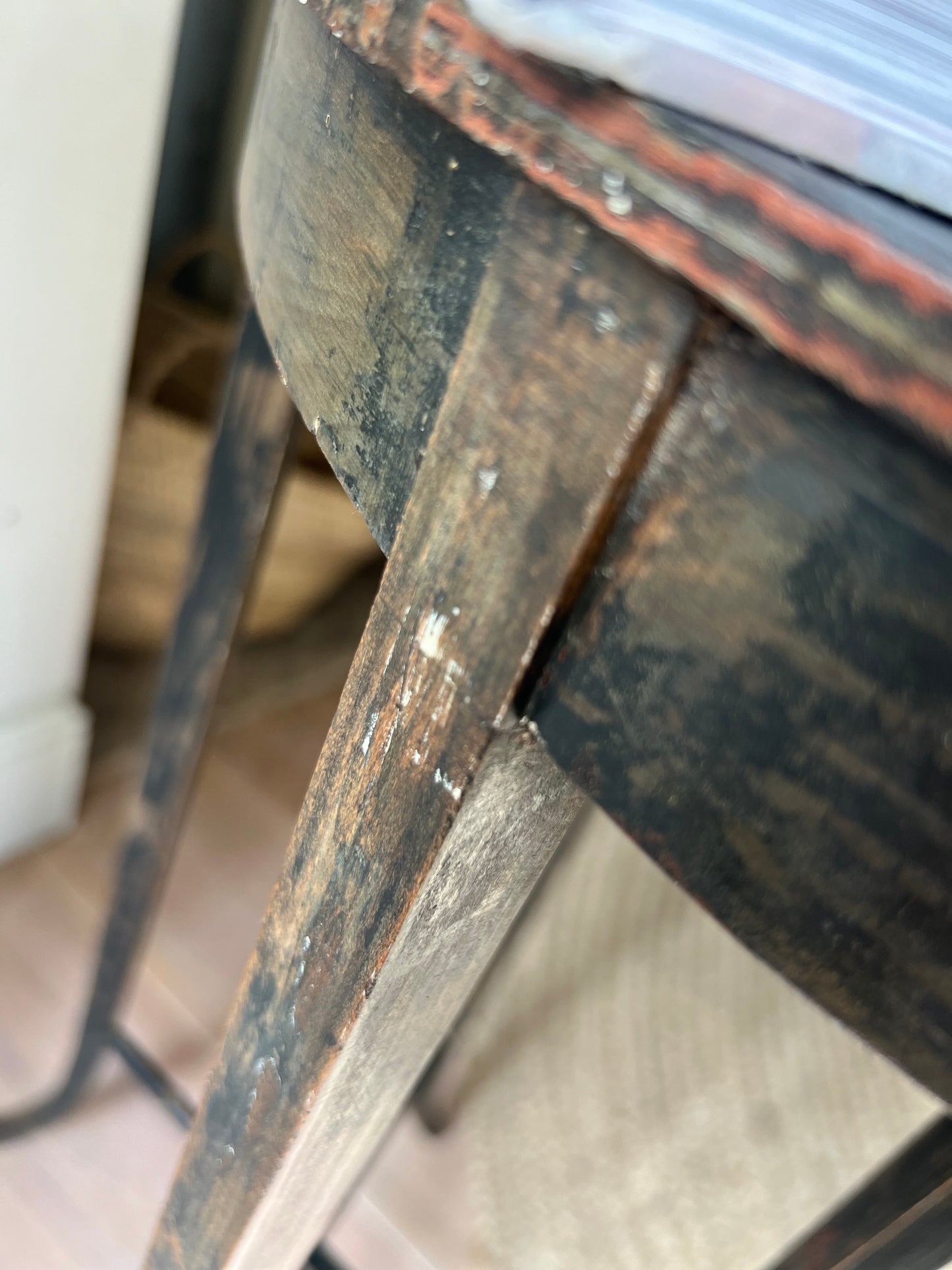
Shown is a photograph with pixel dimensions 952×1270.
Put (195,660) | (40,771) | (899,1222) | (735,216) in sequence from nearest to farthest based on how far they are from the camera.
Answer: (735,216) → (899,1222) → (195,660) → (40,771)

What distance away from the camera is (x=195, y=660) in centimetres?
54

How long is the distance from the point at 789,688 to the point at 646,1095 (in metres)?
0.76

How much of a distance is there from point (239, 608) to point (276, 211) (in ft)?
1.03

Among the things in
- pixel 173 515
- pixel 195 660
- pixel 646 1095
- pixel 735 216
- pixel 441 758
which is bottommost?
pixel 646 1095

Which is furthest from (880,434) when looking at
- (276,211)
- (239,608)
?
(239,608)

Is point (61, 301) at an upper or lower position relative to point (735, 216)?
lower

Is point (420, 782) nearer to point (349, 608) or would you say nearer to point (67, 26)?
point (67, 26)

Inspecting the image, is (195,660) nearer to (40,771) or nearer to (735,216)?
(40,771)

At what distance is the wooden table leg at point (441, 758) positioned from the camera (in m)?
0.14

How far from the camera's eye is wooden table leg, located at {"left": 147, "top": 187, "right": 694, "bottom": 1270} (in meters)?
0.14

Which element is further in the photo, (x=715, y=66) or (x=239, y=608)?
(x=239, y=608)

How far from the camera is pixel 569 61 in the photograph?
12 centimetres

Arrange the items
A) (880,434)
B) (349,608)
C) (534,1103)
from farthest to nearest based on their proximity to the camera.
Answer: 1. (349,608)
2. (534,1103)
3. (880,434)

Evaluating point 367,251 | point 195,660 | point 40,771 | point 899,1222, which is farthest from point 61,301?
point 899,1222
